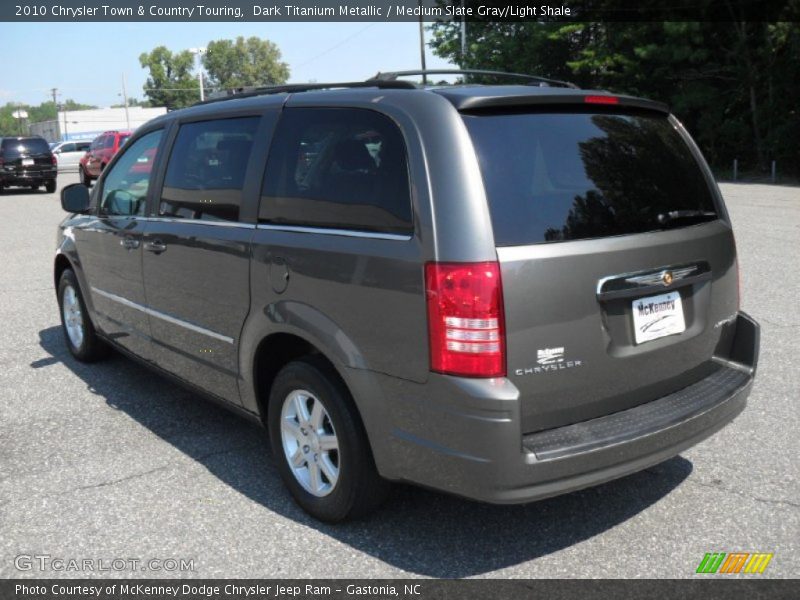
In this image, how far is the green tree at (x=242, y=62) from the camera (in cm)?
14775

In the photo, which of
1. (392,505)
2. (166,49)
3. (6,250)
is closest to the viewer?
(392,505)

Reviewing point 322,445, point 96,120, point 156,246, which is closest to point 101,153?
point 156,246

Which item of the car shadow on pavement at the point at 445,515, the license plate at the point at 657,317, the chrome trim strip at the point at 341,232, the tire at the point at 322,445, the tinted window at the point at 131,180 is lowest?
the car shadow on pavement at the point at 445,515

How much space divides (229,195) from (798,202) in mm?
16873

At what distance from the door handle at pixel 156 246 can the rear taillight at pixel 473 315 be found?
2079 mm

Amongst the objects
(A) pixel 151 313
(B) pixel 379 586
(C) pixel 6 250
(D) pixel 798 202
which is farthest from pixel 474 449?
(D) pixel 798 202

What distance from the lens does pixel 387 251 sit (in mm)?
2918

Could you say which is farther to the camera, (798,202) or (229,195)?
(798,202)

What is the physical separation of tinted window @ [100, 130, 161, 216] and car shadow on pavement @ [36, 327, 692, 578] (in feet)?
4.50

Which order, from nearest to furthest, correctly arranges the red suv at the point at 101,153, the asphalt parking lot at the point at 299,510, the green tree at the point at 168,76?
the asphalt parking lot at the point at 299,510 → the red suv at the point at 101,153 → the green tree at the point at 168,76

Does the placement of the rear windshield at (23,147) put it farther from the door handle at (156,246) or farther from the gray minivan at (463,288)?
the gray minivan at (463,288)

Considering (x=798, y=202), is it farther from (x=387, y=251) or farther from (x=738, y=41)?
(x=387, y=251)

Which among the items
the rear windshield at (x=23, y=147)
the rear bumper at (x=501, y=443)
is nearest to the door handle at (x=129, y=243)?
the rear bumper at (x=501, y=443)

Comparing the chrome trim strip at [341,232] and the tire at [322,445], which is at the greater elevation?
the chrome trim strip at [341,232]
